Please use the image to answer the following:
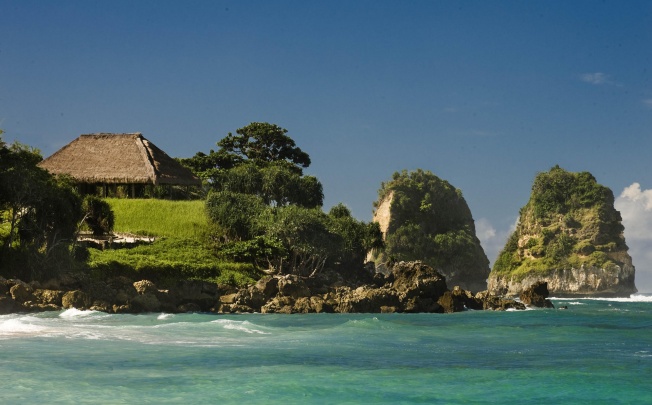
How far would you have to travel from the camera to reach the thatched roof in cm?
5825

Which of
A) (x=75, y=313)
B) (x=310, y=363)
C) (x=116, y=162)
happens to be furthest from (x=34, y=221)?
(x=116, y=162)

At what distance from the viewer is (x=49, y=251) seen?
37469 mm

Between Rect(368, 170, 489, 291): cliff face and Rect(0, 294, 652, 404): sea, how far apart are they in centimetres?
7578

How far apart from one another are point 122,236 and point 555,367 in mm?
36248

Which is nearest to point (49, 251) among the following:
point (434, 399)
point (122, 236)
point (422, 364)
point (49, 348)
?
point (122, 236)

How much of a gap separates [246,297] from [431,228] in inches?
2897

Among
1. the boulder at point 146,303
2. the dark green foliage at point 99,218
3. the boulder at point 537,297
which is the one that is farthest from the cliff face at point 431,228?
the boulder at point 146,303

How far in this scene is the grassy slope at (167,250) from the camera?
42344 mm

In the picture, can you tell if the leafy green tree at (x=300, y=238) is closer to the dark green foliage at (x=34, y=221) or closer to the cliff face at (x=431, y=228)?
the dark green foliage at (x=34, y=221)

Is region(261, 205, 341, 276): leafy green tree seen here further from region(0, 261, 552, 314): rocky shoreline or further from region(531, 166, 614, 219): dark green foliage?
region(531, 166, 614, 219): dark green foliage

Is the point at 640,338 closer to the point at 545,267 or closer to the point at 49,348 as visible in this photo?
the point at 49,348

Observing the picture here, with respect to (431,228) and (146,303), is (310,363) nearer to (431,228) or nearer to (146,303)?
(146,303)

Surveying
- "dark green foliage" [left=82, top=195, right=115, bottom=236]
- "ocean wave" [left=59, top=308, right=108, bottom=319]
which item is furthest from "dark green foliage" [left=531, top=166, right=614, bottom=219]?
"ocean wave" [left=59, top=308, right=108, bottom=319]

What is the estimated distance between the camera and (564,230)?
357 ft
